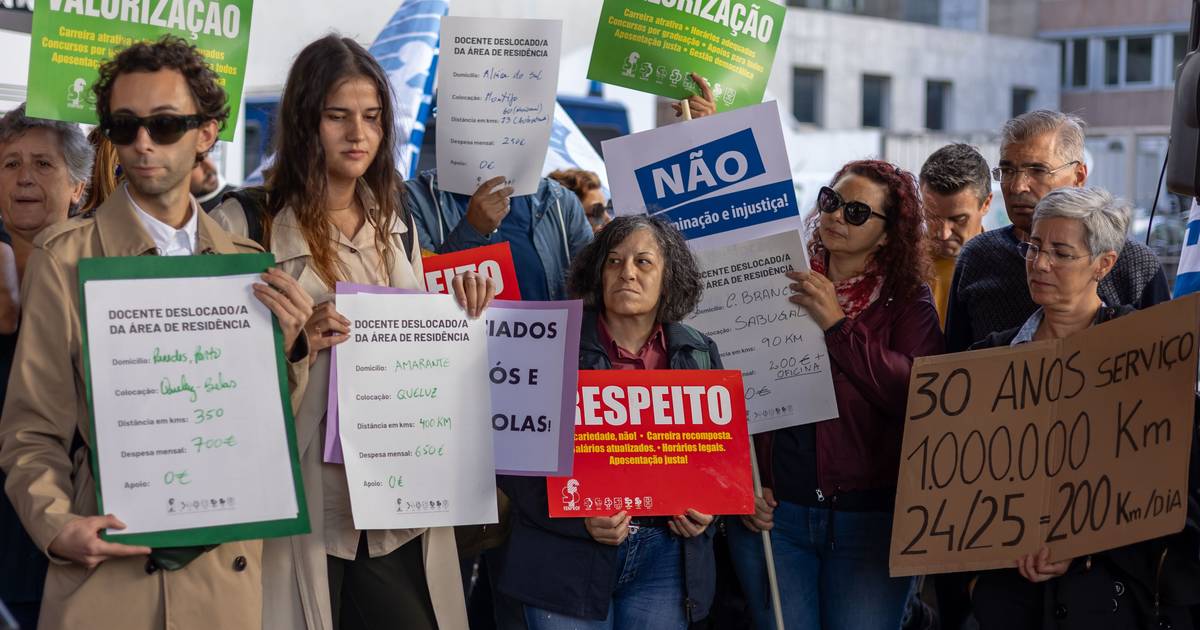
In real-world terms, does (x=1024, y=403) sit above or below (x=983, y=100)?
below

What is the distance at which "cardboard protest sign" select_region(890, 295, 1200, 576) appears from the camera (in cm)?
362

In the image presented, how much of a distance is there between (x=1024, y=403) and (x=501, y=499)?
4.79 feet

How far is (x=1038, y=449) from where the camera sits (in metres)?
3.83

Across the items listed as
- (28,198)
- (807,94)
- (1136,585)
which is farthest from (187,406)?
(807,94)

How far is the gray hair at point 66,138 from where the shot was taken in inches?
164

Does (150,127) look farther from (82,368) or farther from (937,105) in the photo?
(937,105)

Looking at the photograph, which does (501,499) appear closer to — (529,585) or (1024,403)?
(529,585)

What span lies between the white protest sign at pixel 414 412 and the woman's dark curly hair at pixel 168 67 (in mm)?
578

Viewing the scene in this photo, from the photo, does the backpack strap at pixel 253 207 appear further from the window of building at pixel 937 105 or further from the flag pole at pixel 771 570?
the window of building at pixel 937 105

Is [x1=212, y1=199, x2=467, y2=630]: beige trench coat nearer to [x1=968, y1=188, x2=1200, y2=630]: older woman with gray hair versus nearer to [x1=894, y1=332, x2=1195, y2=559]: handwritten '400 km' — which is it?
[x1=894, y1=332, x2=1195, y2=559]: handwritten '400 km'

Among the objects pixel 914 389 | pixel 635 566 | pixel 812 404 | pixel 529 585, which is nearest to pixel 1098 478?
pixel 914 389

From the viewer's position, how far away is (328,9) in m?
10.6

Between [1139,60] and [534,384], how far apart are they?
41.6 meters

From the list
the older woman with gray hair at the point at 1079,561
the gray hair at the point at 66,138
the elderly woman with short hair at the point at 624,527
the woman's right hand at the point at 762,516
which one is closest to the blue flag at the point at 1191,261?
the older woman with gray hair at the point at 1079,561
